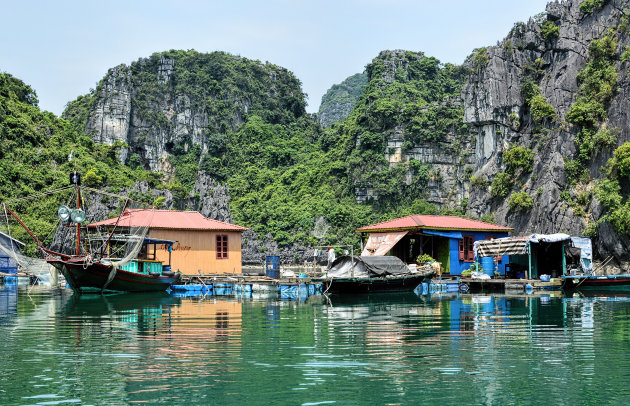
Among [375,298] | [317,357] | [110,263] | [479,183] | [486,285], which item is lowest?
[375,298]

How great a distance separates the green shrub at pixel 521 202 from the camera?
157 feet

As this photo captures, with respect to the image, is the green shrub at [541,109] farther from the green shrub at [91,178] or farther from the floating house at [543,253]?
the green shrub at [91,178]

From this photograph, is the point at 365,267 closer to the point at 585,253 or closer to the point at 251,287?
the point at 251,287

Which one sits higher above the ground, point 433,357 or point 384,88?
point 384,88

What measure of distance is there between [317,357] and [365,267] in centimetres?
1742

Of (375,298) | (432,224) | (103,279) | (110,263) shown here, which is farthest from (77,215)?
(432,224)

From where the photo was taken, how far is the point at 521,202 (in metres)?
47.9

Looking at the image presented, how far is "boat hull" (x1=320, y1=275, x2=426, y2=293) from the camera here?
94.5 ft

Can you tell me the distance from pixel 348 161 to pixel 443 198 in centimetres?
1341

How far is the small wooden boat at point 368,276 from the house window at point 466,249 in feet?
23.9

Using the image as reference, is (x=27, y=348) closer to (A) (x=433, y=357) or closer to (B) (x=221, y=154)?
(A) (x=433, y=357)

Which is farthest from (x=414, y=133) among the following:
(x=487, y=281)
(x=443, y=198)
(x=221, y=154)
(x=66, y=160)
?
(x=487, y=281)

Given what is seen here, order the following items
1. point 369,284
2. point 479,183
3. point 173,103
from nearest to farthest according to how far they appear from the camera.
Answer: point 369,284, point 479,183, point 173,103

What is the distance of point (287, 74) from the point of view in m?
110
